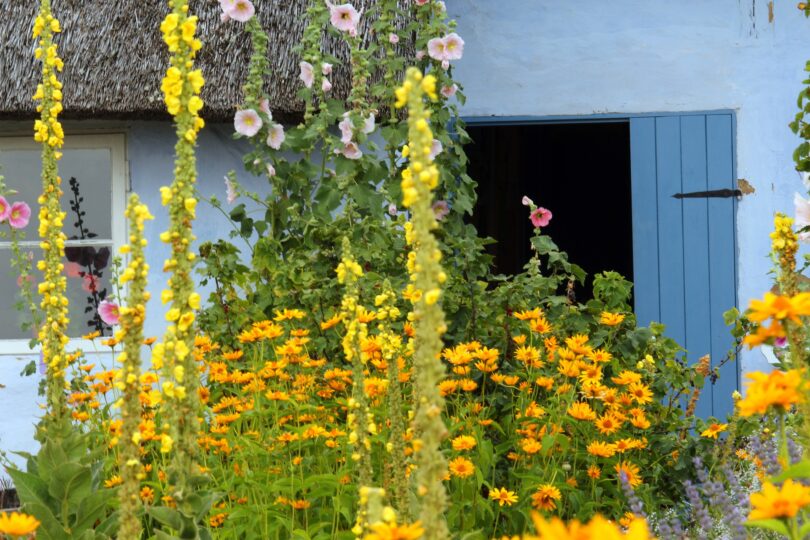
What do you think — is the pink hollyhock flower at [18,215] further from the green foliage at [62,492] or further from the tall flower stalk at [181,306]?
the tall flower stalk at [181,306]

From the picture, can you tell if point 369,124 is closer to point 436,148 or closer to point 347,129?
point 347,129

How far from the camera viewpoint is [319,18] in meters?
4.49

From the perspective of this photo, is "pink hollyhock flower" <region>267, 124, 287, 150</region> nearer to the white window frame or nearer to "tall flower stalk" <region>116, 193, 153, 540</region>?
the white window frame

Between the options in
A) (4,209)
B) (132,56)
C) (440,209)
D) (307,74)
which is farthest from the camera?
(132,56)

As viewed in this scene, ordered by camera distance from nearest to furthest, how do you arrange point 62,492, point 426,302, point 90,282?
point 426,302 → point 62,492 → point 90,282

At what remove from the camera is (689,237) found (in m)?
5.16

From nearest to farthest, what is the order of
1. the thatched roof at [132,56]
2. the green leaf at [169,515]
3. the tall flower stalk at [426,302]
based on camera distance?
the tall flower stalk at [426,302], the green leaf at [169,515], the thatched roof at [132,56]

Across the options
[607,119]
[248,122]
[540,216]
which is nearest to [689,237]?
[607,119]

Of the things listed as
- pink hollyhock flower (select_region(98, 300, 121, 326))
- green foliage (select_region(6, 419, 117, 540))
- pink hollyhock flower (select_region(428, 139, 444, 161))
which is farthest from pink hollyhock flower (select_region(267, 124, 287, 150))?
green foliage (select_region(6, 419, 117, 540))

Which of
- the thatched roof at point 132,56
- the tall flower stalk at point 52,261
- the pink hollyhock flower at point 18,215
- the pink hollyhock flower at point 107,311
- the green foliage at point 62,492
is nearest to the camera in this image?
the green foliage at point 62,492

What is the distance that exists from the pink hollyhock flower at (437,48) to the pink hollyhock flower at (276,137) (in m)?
0.73

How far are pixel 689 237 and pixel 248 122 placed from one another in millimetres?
2277

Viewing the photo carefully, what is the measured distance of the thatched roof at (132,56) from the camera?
4879 millimetres

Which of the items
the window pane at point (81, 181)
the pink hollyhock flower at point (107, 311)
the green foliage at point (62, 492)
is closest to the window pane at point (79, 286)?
the window pane at point (81, 181)
